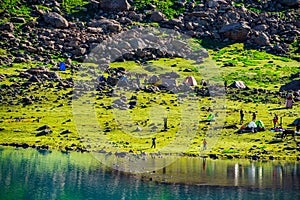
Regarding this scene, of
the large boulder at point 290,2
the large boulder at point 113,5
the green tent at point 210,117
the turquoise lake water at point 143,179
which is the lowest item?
the turquoise lake water at point 143,179

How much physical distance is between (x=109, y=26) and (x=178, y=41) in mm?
16276

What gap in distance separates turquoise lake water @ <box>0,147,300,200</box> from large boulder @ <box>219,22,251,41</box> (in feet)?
279

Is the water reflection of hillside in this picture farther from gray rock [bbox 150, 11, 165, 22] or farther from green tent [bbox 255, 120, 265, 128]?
gray rock [bbox 150, 11, 165, 22]

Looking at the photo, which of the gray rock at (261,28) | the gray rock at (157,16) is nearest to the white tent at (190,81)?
the gray rock at (261,28)

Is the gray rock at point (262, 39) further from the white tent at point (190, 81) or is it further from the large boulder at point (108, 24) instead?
the white tent at point (190, 81)

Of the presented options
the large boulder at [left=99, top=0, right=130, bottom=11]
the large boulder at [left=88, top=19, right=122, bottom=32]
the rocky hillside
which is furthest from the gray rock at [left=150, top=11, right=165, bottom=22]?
the large boulder at [left=88, top=19, right=122, bottom=32]

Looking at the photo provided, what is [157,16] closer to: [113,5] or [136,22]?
[136,22]

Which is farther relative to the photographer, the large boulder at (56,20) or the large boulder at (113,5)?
the large boulder at (113,5)

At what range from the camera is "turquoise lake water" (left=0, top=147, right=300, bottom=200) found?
192 feet

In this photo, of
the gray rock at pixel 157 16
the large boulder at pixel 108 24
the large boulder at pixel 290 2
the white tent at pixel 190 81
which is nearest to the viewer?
the white tent at pixel 190 81

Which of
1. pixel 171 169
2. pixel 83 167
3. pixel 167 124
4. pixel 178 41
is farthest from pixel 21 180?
pixel 178 41

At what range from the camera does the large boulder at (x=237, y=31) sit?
158000 millimetres

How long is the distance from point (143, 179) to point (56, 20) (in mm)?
96282

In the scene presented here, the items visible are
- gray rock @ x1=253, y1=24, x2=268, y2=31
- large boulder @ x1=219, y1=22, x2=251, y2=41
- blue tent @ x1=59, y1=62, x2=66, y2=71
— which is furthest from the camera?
gray rock @ x1=253, y1=24, x2=268, y2=31
